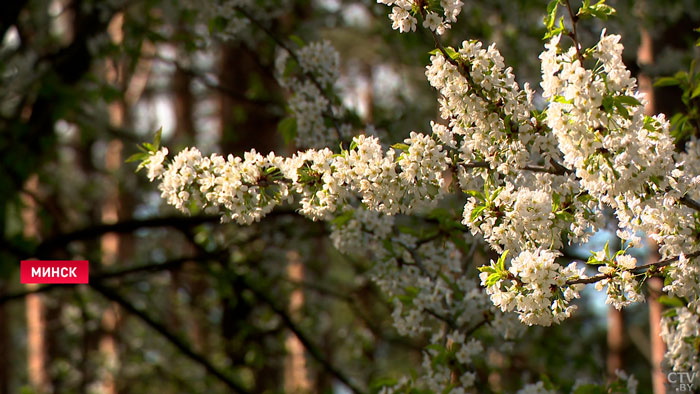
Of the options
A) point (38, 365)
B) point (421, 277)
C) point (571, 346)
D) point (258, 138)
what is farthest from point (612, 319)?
point (38, 365)

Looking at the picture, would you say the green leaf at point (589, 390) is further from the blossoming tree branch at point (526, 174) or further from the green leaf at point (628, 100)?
the green leaf at point (628, 100)

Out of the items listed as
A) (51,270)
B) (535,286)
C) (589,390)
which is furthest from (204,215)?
(535,286)

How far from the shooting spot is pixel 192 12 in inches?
189

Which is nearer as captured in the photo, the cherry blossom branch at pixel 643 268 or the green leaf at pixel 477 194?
the cherry blossom branch at pixel 643 268

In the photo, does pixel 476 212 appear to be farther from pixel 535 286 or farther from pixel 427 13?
pixel 427 13

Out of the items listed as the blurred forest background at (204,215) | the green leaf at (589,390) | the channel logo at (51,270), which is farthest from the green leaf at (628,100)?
the channel logo at (51,270)

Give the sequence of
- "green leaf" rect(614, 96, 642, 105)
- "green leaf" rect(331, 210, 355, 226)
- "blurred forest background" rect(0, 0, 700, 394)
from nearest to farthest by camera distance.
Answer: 1. "green leaf" rect(614, 96, 642, 105)
2. "green leaf" rect(331, 210, 355, 226)
3. "blurred forest background" rect(0, 0, 700, 394)

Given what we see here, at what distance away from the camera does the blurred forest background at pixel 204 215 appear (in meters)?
4.67

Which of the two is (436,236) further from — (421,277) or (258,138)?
(258,138)

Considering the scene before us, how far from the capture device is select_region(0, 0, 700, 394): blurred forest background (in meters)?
4.67

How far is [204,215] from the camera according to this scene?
4.71 meters

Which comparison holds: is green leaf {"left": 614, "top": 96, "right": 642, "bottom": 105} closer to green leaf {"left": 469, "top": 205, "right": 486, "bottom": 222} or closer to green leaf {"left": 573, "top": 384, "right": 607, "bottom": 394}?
green leaf {"left": 469, "top": 205, "right": 486, "bottom": 222}

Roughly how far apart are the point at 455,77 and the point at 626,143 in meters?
0.56

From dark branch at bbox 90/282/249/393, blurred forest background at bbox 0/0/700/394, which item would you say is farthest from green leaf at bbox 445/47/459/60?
dark branch at bbox 90/282/249/393
